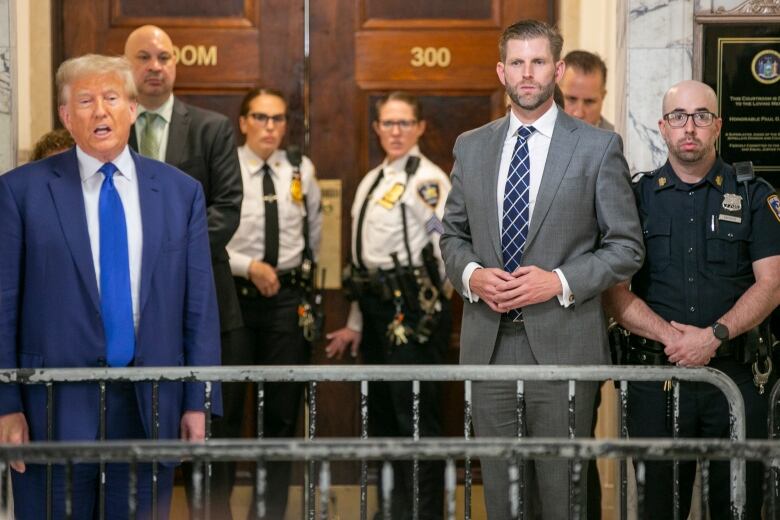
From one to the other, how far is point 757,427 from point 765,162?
146 cm

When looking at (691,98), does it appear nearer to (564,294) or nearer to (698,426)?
(564,294)

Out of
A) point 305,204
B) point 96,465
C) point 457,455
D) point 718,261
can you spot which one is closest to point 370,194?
point 305,204

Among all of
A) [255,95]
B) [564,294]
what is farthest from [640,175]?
[255,95]

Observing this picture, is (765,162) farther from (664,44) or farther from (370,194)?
(370,194)

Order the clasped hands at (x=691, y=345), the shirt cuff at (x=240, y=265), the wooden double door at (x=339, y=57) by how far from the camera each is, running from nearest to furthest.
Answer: the clasped hands at (x=691, y=345)
the shirt cuff at (x=240, y=265)
the wooden double door at (x=339, y=57)

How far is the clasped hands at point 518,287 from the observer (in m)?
4.26

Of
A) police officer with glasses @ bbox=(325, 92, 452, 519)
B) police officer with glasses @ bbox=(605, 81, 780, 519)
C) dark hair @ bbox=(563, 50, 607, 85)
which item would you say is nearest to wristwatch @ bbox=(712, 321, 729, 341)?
police officer with glasses @ bbox=(605, 81, 780, 519)

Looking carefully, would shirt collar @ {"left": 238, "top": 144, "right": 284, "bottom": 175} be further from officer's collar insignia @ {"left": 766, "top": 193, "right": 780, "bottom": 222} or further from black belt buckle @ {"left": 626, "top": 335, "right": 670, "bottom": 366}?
officer's collar insignia @ {"left": 766, "top": 193, "right": 780, "bottom": 222}

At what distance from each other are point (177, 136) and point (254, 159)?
0.82 metres

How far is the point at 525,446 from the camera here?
2.93m

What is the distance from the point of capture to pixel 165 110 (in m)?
5.79

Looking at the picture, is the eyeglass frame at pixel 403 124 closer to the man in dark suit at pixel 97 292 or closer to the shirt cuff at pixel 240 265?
the shirt cuff at pixel 240 265

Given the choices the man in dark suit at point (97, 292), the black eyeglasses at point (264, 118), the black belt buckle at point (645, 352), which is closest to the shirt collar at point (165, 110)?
the black eyeglasses at point (264, 118)

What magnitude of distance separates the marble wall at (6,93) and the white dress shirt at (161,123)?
0.55 meters
